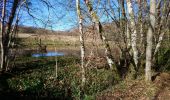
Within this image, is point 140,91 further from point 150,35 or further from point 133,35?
point 133,35

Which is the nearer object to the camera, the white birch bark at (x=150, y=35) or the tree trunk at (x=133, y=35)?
the white birch bark at (x=150, y=35)

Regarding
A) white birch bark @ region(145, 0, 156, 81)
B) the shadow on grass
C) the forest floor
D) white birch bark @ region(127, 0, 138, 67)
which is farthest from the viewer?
white birch bark @ region(127, 0, 138, 67)

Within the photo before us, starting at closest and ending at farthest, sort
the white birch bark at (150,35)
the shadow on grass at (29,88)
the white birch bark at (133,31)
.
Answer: the shadow on grass at (29,88), the white birch bark at (150,35), the white birch bark at (133,31)

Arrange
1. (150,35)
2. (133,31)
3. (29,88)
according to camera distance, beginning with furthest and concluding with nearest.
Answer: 1. (133,31)
2. (150,35)
3. (29,88)

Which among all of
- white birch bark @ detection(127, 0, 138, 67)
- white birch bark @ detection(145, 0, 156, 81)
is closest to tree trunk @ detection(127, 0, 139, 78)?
white birch bark @ detection(127, 0, 138, 67)

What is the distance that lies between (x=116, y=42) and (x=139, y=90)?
5.51m

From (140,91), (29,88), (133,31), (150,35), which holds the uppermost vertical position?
(133,31)

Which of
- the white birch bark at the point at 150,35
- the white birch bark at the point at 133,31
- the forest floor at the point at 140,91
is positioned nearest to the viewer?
the forest floor at the point at 140,91

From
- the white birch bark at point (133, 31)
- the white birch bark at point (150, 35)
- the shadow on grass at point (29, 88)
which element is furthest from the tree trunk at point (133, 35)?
the shadow on grass at point (29, 88)

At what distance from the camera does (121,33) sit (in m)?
19.6

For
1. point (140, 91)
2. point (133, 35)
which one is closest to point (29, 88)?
point (140, 91)

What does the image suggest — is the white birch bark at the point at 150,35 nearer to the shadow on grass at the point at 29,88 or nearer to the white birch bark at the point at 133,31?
the white birch bark at the point at 133,31

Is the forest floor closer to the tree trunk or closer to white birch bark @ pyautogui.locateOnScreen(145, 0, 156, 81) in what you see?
white birch bark @ pyautogui.locateOnScreen(145, 0, 156, 81)

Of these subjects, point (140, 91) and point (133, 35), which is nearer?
point (140, 91)
